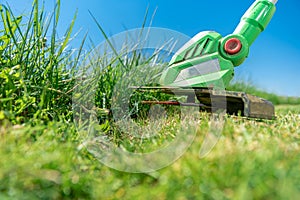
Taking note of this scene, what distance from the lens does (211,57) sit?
2627mm

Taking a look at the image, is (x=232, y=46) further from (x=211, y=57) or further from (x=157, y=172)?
(x=157, y=172)

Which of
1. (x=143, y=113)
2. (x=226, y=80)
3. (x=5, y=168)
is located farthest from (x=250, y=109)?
(x=5, y=168)

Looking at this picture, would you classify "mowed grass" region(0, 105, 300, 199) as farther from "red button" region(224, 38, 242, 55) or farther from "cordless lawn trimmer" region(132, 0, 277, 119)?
"red button" region(224, 38, 242, 55)

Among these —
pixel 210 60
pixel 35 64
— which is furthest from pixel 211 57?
pixel 35 64

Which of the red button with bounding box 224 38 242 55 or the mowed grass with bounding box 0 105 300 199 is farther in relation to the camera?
the red button with bounding box 224 38 242 55

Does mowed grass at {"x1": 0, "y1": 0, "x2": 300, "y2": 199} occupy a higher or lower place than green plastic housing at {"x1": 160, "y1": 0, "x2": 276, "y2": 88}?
lower

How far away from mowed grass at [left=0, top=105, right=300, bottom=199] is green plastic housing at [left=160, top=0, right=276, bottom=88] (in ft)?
4.58

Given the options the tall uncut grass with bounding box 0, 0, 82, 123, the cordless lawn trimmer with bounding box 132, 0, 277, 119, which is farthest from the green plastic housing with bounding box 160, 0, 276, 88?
the tall uncut grass with bounding box 0, 0, 82, 123

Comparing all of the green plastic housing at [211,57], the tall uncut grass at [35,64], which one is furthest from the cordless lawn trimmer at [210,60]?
the tall uncut grass at [35,64]

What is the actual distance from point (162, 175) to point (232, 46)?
1937mm

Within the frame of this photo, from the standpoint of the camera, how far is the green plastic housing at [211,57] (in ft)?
8.46

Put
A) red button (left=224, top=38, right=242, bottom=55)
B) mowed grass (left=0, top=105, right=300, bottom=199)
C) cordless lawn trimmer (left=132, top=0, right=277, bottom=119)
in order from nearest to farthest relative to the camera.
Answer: mowed grass (left=0, top=105, right=300, bottom=199) → cordless lawn trimmer (left=132, top=0, right=277, bottom=119) → red button (left=224, top=38, right=242, bottom=55)

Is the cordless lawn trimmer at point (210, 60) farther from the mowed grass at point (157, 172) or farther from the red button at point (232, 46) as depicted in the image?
the mowed grass at point (157, 172)

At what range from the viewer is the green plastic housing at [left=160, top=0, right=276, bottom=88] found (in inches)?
102
